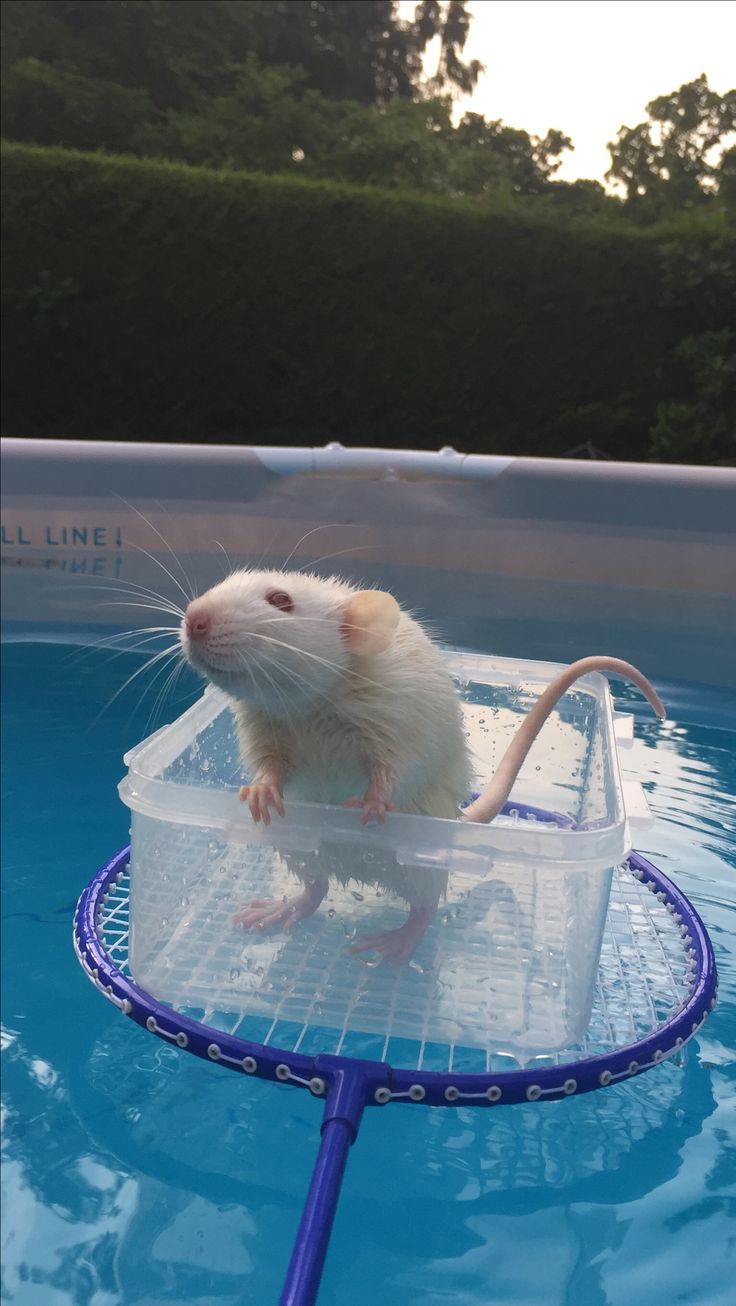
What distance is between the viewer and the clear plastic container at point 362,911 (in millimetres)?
Result: 1170

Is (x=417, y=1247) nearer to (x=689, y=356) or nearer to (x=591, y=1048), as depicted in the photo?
(x=591, y=1048)

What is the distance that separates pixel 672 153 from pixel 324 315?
383 centimetres

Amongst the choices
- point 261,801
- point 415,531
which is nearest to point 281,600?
point 261,801

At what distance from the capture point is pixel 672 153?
852cm

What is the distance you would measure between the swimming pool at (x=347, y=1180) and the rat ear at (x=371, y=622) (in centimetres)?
74

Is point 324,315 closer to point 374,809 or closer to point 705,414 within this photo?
point 705,414

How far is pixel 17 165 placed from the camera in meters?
6.16

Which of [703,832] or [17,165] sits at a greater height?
[17,165]

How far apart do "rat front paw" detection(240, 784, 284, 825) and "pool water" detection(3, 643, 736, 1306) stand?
61cm

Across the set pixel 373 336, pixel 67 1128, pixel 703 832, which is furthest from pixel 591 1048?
pixel 373 336

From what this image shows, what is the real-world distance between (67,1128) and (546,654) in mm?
2224

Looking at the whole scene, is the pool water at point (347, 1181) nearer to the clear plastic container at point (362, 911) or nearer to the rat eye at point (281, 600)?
the clear plastic container at point (362, 911)

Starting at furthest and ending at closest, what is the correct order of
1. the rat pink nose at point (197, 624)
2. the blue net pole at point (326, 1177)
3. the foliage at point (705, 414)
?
the foliage at point (705, 414)
the rat pink nose at point (197, 624)
the blue net pole at point (326, 1177)

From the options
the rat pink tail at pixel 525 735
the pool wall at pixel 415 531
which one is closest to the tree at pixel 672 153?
the pool wall at pixel 415 531
